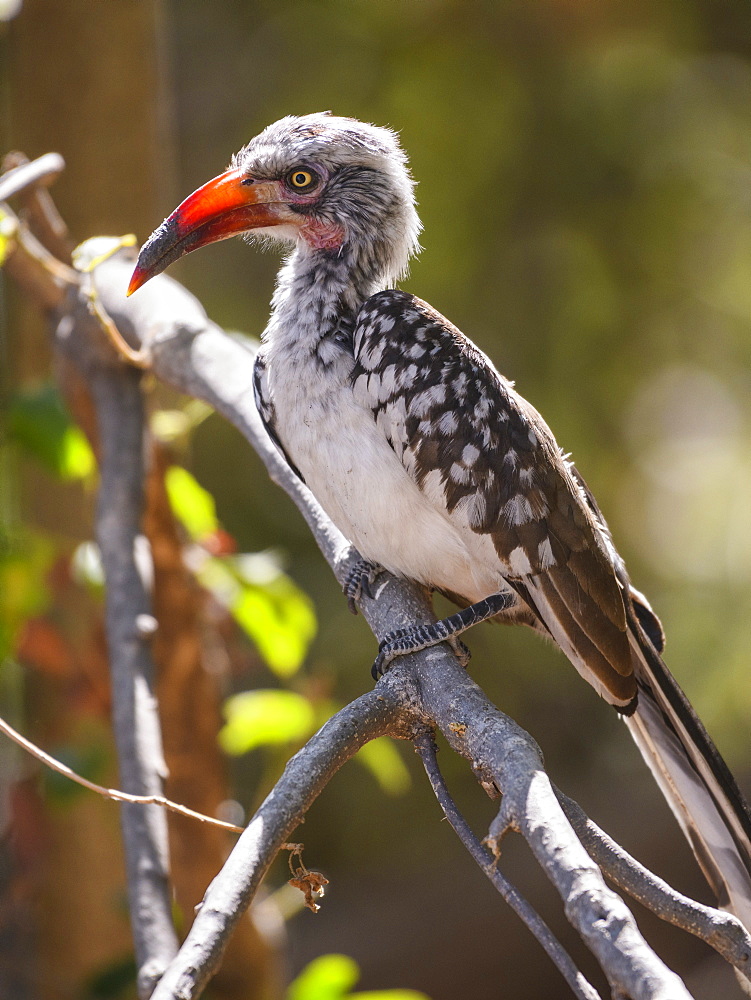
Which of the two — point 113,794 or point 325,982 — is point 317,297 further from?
point 325,982

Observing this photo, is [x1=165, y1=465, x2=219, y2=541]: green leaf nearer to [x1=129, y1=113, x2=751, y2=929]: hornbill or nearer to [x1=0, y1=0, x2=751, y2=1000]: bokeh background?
[x1=129, y1=113, x2=751, y2=929]: hornbill

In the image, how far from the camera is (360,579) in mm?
1992

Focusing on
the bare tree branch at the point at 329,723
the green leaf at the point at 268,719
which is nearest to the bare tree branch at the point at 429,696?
the bare tree branch at the point at 329,723

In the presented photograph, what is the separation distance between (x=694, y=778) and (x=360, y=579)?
0.78 m

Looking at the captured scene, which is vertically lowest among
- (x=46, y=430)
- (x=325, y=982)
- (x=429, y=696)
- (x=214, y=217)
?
(x=325, y=982)

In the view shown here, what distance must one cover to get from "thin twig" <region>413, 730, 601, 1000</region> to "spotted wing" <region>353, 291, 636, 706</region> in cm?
53

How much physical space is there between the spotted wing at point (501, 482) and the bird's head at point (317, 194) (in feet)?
1.22

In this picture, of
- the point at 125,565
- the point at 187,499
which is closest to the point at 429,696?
the point at 125,565

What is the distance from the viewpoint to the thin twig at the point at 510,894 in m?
0.93

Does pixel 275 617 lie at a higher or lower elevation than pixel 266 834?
higher

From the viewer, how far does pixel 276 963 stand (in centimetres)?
279

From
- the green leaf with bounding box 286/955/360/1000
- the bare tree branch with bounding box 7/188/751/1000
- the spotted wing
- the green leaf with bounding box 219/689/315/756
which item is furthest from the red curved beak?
the green leaf with bounding box 286/955/360/1000

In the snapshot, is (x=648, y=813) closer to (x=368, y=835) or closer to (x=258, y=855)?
(x=368, y=835)

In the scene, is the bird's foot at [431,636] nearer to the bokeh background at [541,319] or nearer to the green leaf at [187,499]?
the green leaf at [187,499]
